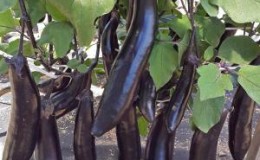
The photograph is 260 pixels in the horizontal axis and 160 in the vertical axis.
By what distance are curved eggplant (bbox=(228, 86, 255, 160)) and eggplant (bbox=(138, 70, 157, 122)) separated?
0.16 meters

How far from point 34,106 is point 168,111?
0.16m

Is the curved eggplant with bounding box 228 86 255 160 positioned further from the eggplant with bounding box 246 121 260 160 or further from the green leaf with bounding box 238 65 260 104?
the green leaf with bounding box 238 65 260 104

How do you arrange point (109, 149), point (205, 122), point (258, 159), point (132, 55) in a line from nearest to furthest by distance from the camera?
point (132, 55) → point (205, 122) → point (258, 159) → point (109, 149)

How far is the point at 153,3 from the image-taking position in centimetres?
53

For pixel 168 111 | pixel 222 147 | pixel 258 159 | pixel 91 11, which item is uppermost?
pixel 91 11

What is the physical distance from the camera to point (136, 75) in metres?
0.53

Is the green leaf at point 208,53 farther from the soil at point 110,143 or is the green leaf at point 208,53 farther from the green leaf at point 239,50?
the soil at point 110,143

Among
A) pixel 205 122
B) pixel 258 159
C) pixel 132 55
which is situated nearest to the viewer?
pixel 132 55

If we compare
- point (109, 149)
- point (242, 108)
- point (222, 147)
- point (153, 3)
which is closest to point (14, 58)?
point (153, 3)

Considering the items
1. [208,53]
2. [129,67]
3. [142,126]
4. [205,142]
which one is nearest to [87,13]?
[129,67]

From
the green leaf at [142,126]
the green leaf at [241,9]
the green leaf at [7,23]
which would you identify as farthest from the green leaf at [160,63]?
the green leaf at [142,126]

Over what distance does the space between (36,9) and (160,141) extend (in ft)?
0.80

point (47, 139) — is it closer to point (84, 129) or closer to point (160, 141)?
point (84, 129)

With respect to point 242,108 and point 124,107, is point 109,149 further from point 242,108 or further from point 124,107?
point 124,107
